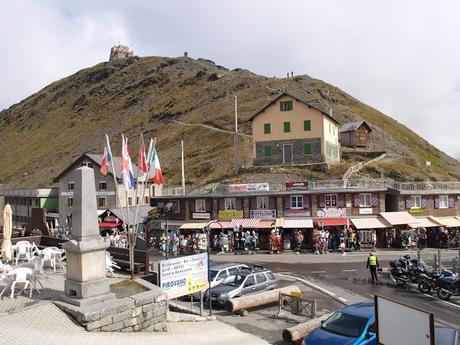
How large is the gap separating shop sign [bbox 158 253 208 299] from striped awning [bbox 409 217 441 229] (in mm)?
25297

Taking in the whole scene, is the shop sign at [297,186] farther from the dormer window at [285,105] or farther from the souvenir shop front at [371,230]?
the dormer window at [285,105]

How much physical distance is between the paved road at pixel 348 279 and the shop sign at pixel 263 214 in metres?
5.57

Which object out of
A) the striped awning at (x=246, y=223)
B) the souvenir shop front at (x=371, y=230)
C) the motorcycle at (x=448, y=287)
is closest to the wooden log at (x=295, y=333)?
the motorcycle at (x=448, y=287)

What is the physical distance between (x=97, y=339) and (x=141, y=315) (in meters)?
2.16

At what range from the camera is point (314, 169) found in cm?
5662

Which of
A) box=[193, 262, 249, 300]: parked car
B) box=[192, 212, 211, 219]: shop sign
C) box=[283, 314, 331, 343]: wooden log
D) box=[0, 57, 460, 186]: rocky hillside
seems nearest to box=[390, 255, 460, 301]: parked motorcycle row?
box=[193, 262, 249, 300]: parked car

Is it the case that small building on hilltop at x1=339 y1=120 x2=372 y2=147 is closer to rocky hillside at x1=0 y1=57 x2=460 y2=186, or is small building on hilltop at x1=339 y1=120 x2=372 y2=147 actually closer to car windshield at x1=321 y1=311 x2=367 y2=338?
rocky hillside at x1=0 y1=57 x2=460 y2=186

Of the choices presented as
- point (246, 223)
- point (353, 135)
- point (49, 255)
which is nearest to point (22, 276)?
point (49, 255)

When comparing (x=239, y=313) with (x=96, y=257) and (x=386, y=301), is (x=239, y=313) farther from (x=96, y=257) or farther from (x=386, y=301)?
Answer: (x=386, y=301)


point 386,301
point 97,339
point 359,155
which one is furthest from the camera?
point 359,155

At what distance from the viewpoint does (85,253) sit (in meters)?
13.1

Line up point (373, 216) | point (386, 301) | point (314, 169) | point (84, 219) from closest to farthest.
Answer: point (386, 301) < point (84, 219) < point (373, 216) < point (314, 169)

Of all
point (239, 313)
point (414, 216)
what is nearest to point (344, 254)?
point (414, 216)

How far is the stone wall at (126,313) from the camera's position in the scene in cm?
1233
